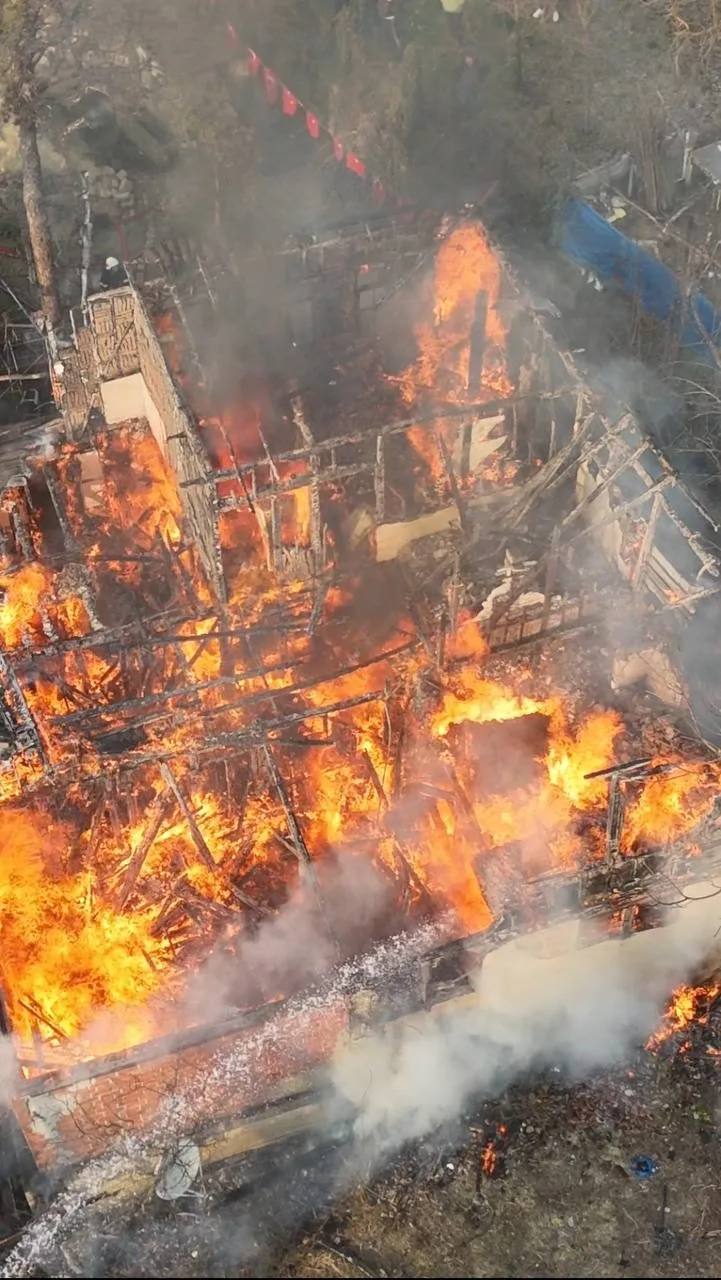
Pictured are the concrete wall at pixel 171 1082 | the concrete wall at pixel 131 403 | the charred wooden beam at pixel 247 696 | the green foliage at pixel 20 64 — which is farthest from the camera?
the concrete wall at pixel 131 403

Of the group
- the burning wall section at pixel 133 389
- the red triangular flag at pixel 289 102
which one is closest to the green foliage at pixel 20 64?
the burning wall section at pixel 133 389

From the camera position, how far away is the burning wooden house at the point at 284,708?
43.6 ft

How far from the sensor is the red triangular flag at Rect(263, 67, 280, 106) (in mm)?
26703

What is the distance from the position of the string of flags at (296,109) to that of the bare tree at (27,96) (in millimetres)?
7416

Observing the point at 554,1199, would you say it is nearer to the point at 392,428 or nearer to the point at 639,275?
the point at 392,428

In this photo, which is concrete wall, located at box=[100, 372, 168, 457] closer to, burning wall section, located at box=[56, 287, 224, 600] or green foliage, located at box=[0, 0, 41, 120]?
burning wall section, located at box=[56, 287, 224, 600]

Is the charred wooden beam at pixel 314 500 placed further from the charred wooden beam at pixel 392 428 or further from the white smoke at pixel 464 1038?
the white smoke at pixel 464 1038

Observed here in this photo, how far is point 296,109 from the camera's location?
1056 inches

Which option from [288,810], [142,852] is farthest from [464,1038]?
[142,852]

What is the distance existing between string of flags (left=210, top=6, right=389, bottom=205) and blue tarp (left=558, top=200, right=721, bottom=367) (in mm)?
4696

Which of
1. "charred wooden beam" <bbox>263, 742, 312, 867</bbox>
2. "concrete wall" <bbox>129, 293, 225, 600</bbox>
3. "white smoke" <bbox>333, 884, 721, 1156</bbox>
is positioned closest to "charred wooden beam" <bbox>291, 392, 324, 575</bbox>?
"concrete wall" <bbox>129, 293, 225, 600</bbox>

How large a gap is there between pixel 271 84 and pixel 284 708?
19.7 meters

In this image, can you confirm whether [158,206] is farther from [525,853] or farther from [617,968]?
[617,968]

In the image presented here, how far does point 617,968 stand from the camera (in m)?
14.5
